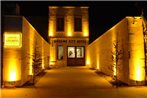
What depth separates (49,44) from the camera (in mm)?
34812

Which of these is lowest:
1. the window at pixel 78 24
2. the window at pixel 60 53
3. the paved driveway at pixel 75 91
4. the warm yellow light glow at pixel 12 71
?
the paved driveway at pixel 75 91

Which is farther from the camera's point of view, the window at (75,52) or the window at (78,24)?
the window at (78,24)

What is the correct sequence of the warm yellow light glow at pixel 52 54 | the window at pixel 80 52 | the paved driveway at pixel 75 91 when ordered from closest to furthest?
the paved driveway at pixel 75 91
the warm yellow light glow at pixel 52 54
the window at pixel 80 52

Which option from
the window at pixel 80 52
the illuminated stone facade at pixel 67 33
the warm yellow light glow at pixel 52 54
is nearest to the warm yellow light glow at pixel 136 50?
the illuminated stone facade at pixel 67 33

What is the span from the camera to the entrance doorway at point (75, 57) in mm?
35156

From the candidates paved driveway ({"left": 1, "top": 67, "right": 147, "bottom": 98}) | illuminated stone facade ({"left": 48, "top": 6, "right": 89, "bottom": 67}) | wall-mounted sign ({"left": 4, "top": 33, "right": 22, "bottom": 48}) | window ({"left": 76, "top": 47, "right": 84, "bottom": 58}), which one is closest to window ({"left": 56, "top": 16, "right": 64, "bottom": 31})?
illuminated stone facade ({"left": 48, "top": 6, "right": 89, "bottom": 67})

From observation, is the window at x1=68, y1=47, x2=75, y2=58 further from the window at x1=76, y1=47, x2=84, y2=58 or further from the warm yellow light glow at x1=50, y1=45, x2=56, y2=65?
the warm yellow light glow at x1=50, y1=45, x2=56, y2=65

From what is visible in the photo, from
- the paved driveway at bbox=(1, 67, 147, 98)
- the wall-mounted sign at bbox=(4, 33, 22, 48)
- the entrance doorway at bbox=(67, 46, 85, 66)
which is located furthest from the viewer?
the entrance doorway at bbox=(67, 46, 85, 66)

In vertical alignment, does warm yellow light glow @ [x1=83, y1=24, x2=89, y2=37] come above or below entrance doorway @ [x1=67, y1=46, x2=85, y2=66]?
above

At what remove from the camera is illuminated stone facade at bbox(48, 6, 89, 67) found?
35.0 m

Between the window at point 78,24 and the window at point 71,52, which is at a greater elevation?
the window at point 78,24

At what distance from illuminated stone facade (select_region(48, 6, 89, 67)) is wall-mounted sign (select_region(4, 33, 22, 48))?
70.4ft

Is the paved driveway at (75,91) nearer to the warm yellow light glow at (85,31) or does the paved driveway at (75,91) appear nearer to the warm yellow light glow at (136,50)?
the warm yellow light glow at (136,50)

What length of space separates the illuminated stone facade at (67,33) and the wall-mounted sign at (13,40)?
21.5 m
